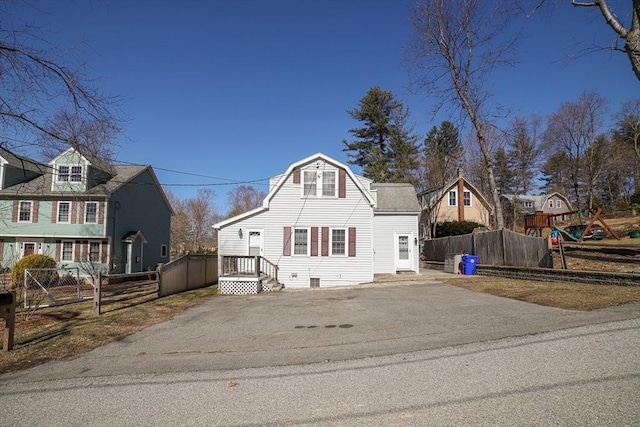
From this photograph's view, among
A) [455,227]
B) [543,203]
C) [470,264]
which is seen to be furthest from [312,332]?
[543,203]

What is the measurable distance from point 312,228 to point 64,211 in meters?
17.6

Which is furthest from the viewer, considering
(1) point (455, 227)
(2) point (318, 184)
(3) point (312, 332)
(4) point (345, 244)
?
(1) point (455, 227)

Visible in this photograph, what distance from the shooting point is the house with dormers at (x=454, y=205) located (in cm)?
3312

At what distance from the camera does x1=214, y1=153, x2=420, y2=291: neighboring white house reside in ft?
57.7

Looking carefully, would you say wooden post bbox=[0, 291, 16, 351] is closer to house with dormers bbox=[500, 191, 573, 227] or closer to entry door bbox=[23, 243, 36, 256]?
entry door bbox=[23, 243, 36, 256]

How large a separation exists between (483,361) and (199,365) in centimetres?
418

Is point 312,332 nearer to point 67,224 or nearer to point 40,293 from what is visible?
point 40,293

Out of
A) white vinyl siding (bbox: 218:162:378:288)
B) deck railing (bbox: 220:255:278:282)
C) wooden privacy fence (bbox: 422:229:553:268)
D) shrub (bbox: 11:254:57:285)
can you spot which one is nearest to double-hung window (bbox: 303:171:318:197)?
white vinyl siding (bbox: 218:162:378:288)

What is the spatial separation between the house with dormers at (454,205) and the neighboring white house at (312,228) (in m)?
16.6

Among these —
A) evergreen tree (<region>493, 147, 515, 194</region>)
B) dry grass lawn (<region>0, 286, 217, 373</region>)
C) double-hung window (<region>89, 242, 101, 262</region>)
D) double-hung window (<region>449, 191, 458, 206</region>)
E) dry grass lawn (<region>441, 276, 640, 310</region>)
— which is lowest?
dry grass lawn (<region>0, 286, 217, 373</region>)

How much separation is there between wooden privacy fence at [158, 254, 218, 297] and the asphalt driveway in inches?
151

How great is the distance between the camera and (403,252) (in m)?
A: 21.0

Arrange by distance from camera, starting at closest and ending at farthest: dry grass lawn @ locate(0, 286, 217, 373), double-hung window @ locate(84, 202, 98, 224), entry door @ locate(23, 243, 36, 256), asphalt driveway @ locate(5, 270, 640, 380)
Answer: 1. asphalt driveway @ locate(5, 270, 640, 380)
2. dry grass lawn @ locate(0, 286, 217, 373)
3. double-hung window @ locate(84, 202, 98, 224)
4. entry door @ locate(23, 243, 36, 256)

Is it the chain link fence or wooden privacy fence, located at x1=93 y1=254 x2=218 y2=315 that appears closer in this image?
the chain link fence
